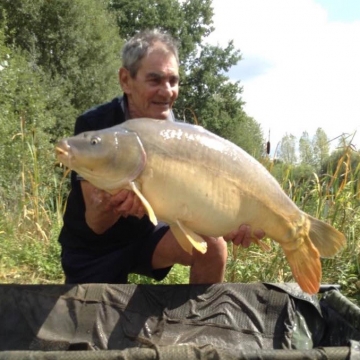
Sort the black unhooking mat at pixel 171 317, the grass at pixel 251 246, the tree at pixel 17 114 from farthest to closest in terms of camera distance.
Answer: the tree at pixel 17 114
the grass at pixel 251 246
the black unhooking mat at pixel 171 317

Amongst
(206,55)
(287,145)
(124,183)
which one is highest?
(206,55)

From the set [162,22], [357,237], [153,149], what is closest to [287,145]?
[357,237]

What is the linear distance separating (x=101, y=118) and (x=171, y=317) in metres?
0.66

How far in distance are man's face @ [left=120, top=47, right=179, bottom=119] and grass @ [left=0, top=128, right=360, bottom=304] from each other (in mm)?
956

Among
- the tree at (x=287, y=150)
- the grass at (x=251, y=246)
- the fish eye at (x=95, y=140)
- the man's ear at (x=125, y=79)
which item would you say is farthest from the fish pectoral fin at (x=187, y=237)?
the tree at (x=287, y=150)

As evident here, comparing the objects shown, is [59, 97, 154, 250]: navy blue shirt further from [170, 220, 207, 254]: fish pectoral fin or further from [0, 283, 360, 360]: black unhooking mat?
[170, 220, 207, 254]: fish pectoral fin

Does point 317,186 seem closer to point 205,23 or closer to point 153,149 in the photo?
point 153,149

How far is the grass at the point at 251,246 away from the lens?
9.27 feet

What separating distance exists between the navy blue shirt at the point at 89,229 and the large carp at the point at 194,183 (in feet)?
1.67

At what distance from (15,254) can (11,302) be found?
128 centimetres

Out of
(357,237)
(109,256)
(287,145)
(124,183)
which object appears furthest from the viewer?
(287,145)

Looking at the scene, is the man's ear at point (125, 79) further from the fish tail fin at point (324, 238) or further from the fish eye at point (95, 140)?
the fish tail fin at point (324, 238)

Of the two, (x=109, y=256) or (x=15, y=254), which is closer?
(x=109, y=256)

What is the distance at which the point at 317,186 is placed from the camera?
3139 millimetres
